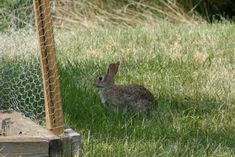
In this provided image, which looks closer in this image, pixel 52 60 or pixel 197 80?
pixel 52 60

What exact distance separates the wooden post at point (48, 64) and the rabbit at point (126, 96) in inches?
39.8

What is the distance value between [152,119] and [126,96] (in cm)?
22

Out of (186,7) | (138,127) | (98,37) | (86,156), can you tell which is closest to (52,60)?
(86,156)

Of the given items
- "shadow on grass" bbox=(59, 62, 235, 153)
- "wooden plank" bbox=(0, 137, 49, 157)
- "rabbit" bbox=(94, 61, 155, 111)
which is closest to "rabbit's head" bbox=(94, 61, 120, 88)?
"rabbit" bbox=(94, 61, 155, 111)

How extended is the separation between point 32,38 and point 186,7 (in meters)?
4.87

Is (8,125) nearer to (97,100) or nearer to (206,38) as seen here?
(97,100)

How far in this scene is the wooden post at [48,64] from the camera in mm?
3016

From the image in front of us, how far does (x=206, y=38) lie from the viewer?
251 inches

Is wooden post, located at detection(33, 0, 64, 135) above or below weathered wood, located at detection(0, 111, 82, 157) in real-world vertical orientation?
above

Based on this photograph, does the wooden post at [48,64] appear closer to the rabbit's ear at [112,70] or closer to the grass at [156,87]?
the grass at [156,87]

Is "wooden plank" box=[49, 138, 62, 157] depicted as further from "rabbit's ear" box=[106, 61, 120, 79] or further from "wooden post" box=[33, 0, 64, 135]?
"rabbit's ear" box=[106, 61, 120, 79]

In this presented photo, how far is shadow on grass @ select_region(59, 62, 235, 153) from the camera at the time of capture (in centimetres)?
367

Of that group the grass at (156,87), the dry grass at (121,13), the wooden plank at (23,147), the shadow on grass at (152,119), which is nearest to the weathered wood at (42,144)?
the wooden plank at (23,147)

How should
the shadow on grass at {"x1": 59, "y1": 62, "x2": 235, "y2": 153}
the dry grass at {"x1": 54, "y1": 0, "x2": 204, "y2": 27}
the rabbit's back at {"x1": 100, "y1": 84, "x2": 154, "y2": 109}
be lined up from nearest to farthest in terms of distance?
1. the shadow on grass at {"x1": 59, "y1": 62, "x2": 235, "y2": 153}
2. the rabbit's back at {"x1": 100, "y1": 84, "x2": 154, "y2": 109}
3. the dry grass at {"x1": 54, "y1": 0, "x2": 204, "y2": 27}
